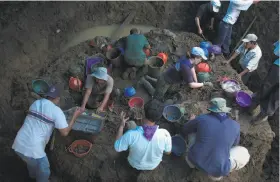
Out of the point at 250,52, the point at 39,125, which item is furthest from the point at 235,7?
the point at 39,125

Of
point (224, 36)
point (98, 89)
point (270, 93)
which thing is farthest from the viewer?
point (224, 36)

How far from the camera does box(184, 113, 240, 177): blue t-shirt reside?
4379mm

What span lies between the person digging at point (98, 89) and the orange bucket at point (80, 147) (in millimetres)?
601

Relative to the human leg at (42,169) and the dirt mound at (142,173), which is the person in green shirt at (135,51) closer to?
the dirt mound at (142,173)

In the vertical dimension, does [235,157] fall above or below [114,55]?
below

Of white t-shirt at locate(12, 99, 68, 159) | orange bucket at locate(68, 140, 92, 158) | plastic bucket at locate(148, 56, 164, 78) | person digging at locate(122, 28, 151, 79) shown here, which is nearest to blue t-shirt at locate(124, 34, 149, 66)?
person digging at locate(122, 28, 151, 79)

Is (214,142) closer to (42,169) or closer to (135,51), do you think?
(42,169)

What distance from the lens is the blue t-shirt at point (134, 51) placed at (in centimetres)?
705

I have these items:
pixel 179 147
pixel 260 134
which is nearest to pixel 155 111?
pixel 179 147

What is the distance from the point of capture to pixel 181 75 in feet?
19.7

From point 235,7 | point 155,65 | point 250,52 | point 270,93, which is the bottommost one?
point 155,65

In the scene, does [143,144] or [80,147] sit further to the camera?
[80,147]

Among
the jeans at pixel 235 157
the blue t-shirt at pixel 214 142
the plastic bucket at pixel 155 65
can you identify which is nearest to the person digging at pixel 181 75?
the plastic bucket at pixel 155 65

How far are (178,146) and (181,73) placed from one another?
A: 142 centimetres
